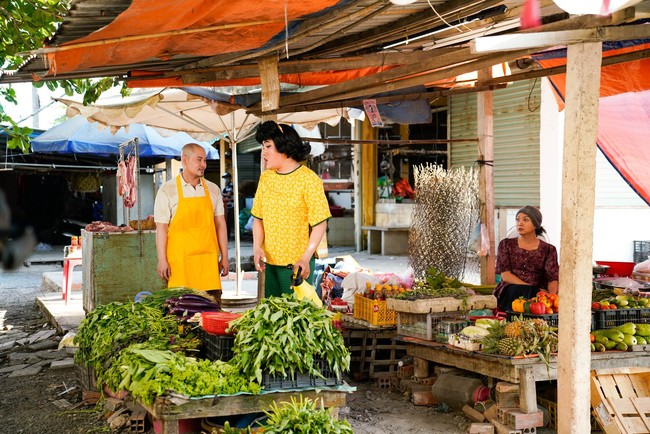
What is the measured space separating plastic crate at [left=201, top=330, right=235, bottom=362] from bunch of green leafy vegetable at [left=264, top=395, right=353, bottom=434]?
75 centimetres

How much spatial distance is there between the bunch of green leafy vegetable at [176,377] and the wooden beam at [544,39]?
231 cm

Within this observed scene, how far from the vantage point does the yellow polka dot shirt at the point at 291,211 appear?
17.9 ft

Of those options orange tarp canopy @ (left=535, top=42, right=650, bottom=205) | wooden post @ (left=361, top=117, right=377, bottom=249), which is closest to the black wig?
orange tarp canopy @ (left=535, top=42, right=650, bottom=205)

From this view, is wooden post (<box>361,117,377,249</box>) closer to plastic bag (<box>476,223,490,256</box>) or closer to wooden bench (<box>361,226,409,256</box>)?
wooden bench (<box>361,226,409,256</box>)

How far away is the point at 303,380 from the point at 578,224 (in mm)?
1845

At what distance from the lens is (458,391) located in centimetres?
587

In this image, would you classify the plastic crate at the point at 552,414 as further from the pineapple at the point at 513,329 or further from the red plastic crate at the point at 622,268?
the red plastic crate at the point at 622,268

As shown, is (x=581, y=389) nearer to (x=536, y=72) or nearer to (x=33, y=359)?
(x=536, y=72)

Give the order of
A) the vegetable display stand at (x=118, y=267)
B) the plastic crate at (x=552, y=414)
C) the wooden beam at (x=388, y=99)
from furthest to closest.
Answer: the vegetable display stand at (x=118, y=267) → the wooden beam at (x=388, y=99) → the plastic crate at (x=552, y=414)

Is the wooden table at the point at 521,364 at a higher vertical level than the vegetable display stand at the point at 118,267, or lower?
lower

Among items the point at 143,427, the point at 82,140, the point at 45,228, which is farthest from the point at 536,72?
the point at 45,228

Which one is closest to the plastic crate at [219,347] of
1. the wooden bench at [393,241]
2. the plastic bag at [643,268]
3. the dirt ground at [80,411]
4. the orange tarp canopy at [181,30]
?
the dirt ground at [80,411]

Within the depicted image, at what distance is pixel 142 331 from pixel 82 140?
10.6 m

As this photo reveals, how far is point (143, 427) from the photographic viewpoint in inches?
208
